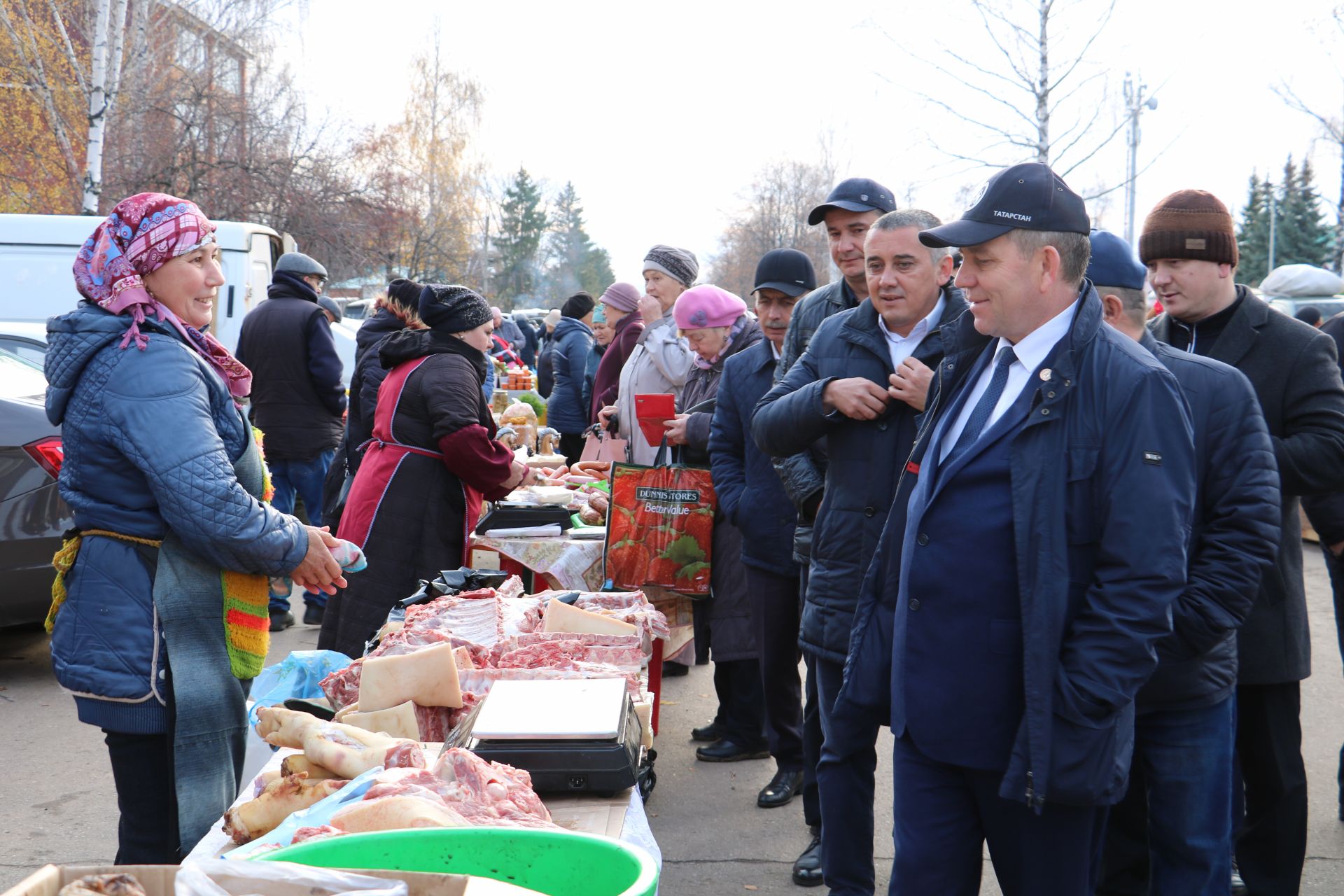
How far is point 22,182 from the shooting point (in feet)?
67.1

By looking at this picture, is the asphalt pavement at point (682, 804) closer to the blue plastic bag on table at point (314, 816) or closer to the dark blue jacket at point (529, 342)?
the blue plastic bag on table at point (314, 816)

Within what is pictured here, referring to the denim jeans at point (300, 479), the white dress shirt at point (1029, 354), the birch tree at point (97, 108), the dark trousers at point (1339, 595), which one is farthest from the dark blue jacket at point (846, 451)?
the birch tree at point (97, 108)

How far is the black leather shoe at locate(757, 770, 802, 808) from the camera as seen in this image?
4656 millimetres

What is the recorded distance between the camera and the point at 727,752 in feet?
17.3

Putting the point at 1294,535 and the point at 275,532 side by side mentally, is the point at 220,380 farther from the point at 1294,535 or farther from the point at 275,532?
the point at 1294,535

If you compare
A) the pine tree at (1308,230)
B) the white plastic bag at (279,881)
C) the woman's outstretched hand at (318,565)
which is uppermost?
the pine tree at (1308,230)

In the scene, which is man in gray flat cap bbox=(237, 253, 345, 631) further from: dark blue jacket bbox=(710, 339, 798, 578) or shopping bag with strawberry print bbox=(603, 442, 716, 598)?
dark blue jacket bbox=(710, 339, 798, 578)

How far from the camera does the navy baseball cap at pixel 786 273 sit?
4.77 metres

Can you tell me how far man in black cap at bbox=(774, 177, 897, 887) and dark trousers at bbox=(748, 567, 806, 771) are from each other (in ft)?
0.76

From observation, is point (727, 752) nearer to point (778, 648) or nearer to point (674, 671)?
point (778, 648)

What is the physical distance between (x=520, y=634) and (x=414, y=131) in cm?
4307

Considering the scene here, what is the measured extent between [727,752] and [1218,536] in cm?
296

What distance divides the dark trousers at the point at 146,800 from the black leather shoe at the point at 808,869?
2064 mm

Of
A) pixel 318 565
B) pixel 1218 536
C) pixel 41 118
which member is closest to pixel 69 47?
pixel 41 118
